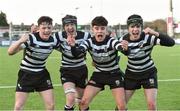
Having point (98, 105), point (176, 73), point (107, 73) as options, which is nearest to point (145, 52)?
point (107, 73)

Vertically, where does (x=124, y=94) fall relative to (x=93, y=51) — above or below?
below

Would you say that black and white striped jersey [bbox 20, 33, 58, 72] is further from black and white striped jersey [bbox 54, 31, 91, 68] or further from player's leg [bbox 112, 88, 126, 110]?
player's leg [bbox 112, 88, 126, 110]

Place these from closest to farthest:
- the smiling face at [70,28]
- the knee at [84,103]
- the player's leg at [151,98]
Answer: the player's leg at [151,98]
the knee at [84,103]
the smiling face at [70,28]

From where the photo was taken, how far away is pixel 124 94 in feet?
32.3

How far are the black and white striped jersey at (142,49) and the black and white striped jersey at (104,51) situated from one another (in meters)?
0.34

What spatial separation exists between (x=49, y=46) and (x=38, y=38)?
0.91ft

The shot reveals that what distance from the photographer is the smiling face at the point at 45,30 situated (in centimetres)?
956

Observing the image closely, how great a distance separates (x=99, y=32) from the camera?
9.65 metres

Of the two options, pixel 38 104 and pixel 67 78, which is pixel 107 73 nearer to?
pixel 67 78

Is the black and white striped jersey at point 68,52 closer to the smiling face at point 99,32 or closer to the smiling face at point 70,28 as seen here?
the smiling face at point 70,28

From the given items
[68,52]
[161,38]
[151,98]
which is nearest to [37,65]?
[68,52]

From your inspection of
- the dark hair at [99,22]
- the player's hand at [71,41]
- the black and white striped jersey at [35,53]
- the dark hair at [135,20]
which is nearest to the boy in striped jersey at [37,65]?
the black and white striped jersey at [35,53]

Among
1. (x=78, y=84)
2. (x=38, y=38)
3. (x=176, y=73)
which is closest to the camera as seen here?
(x=38, y=38)

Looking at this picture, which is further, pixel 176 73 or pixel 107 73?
pixel 176 73
